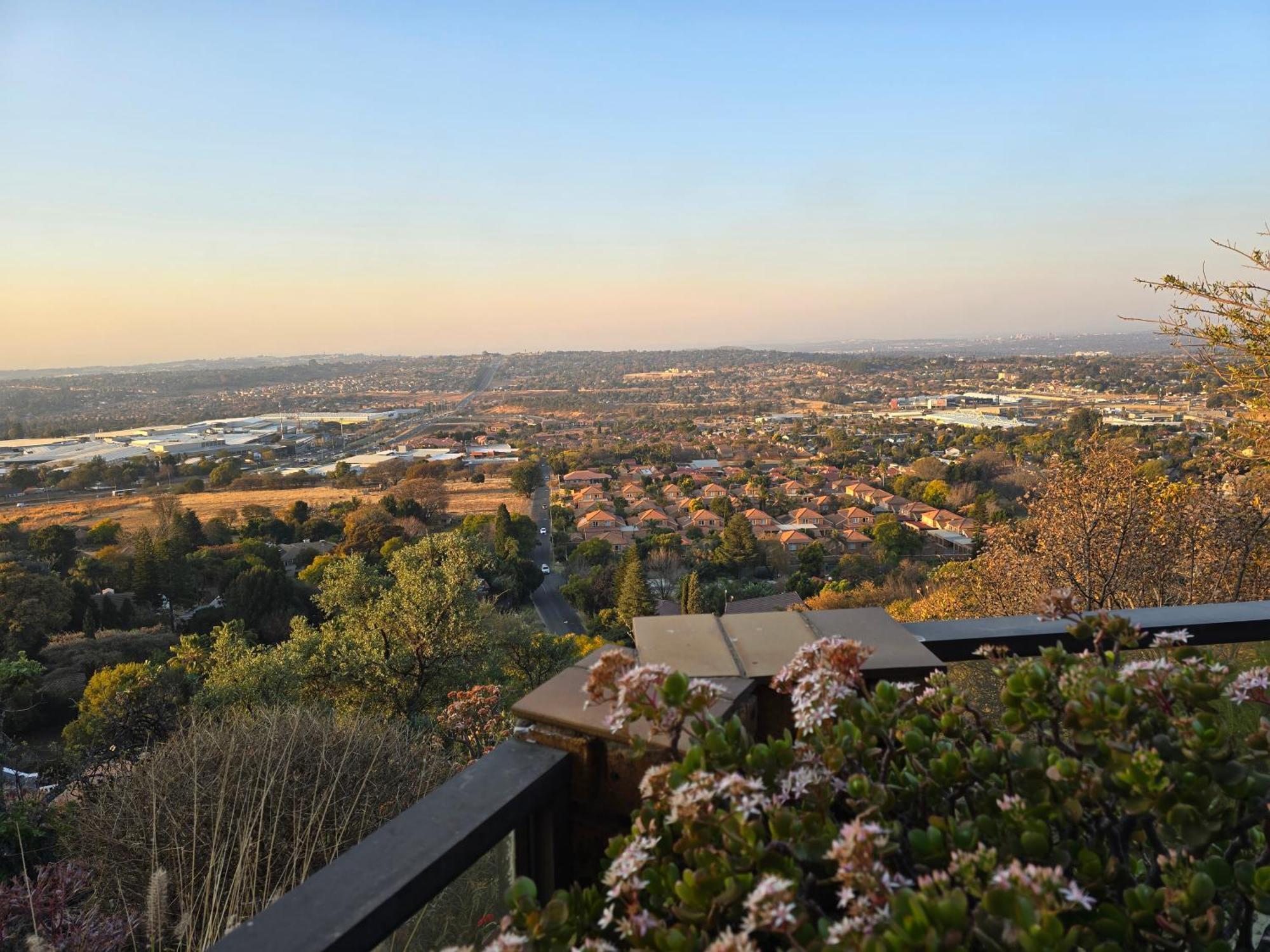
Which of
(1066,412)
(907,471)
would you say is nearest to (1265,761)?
(907,471)

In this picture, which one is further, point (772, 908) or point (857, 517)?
point (857, 517)

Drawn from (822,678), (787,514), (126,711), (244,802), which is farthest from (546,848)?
(787,514)

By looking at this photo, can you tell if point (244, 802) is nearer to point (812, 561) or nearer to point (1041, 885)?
point (1041, 885)

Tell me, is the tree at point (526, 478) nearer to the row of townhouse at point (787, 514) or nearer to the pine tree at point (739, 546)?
the row of townhouse at point (787, 514)

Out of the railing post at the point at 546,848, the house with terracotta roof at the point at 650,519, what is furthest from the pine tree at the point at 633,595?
the railing post at the point at 546,848

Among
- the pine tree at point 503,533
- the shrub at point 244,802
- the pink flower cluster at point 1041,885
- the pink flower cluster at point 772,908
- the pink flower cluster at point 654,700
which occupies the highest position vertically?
the pink flower cluster at point 654,700

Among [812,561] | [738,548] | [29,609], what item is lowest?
[812,561]

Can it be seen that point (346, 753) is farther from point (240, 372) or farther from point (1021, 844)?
point (240, 372)
